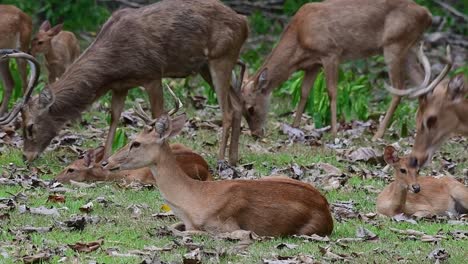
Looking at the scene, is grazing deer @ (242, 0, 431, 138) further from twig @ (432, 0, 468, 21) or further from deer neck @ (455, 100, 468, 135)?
twig @ (432, 0, 468, 21)

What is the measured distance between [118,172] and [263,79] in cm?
480

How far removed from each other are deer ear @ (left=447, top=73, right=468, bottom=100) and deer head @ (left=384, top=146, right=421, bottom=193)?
69 cm

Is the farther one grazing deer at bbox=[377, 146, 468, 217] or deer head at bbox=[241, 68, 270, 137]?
deer head at bbox=[241, 68, 270, 137]

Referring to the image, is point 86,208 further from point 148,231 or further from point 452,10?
point 452,10

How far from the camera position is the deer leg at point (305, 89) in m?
14.6

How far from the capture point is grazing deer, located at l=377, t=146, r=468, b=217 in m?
9.59

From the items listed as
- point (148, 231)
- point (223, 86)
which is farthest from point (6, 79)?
point (148, 231)

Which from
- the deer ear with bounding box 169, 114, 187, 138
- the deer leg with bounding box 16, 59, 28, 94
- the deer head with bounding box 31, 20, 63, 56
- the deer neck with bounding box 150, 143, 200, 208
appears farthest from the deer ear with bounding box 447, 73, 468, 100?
the deer head with bounding box 31, 20, 63, 56

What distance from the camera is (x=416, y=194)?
9.87m

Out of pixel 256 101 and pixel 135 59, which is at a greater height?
pixel 135 59

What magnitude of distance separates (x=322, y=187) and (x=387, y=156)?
109 cm

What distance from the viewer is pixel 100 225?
333 inches

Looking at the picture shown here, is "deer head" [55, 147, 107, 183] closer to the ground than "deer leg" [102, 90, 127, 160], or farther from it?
farther from it

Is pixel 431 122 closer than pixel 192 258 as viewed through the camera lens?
No
